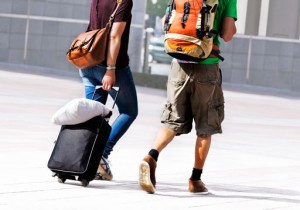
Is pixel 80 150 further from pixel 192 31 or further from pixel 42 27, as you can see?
pixel 42 27

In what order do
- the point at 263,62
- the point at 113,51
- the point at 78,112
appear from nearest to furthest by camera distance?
the point at 78,112 → the point at 113,51 → the point at 263,62

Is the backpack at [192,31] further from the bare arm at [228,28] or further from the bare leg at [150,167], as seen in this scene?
the bare leg at [150,167]

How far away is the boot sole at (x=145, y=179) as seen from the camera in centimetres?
848

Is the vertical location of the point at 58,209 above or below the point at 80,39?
below

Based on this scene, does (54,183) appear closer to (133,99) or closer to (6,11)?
(133,99)

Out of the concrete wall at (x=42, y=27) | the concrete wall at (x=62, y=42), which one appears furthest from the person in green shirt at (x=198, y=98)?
the concrete wall at (x=42, y=27)

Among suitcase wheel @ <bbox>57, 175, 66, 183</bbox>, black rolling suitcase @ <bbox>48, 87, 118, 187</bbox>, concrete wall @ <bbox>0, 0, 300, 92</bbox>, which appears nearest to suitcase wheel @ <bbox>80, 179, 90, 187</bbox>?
black rolling suitcase @ <bbox>48, 87, 118, 187</bbox>

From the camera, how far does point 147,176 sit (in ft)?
27.9

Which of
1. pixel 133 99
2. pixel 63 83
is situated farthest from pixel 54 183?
pixel 63 83

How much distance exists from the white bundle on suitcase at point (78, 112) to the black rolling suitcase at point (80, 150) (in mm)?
63

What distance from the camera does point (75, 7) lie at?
2864 centimetres

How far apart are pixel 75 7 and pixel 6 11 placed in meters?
1.76

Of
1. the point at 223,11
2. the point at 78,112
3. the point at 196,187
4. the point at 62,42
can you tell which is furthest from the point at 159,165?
the point at 62,42

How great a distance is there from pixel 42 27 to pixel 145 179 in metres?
20.4
